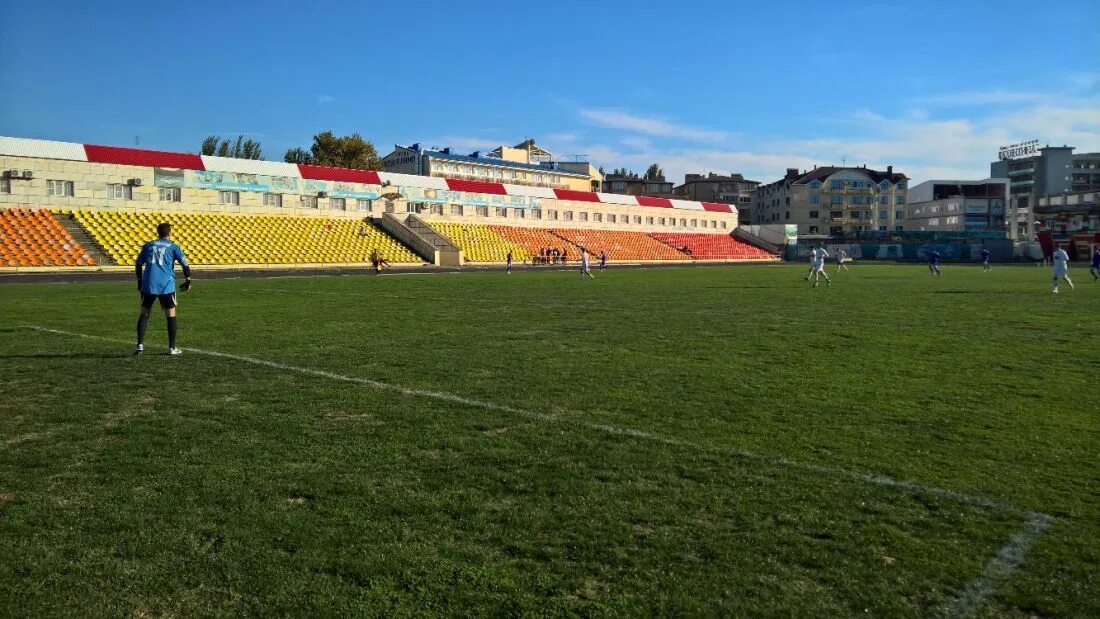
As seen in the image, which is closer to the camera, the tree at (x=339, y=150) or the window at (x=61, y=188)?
the window at (x=61, y=188)

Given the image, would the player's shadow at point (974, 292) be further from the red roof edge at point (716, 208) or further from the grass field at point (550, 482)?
the red roof edge at point (716, 208)

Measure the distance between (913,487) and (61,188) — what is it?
53.2 m

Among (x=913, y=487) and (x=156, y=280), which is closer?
(x=913, y=487)

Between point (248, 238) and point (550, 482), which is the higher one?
point (248, 238)

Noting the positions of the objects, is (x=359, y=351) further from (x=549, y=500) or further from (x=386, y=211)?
(x=386, y=211)

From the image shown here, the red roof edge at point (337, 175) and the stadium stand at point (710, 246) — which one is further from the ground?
the red roof edge at point (337, 175)

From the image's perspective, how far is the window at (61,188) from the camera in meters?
45.8

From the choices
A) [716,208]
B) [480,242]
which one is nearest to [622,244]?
[480,242]

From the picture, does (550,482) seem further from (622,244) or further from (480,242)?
(622,244)

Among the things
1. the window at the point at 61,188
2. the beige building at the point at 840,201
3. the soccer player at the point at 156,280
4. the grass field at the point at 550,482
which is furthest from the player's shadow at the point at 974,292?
the beige building at the point at 840,201

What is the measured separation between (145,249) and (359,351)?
137 inches

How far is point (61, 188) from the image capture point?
152 feet

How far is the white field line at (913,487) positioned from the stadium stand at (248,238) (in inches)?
1641

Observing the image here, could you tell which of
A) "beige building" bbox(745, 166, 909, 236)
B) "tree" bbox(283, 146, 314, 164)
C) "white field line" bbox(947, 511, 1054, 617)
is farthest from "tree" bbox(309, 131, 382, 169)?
"white field line" bbox(947, 511, 1054, 617)
